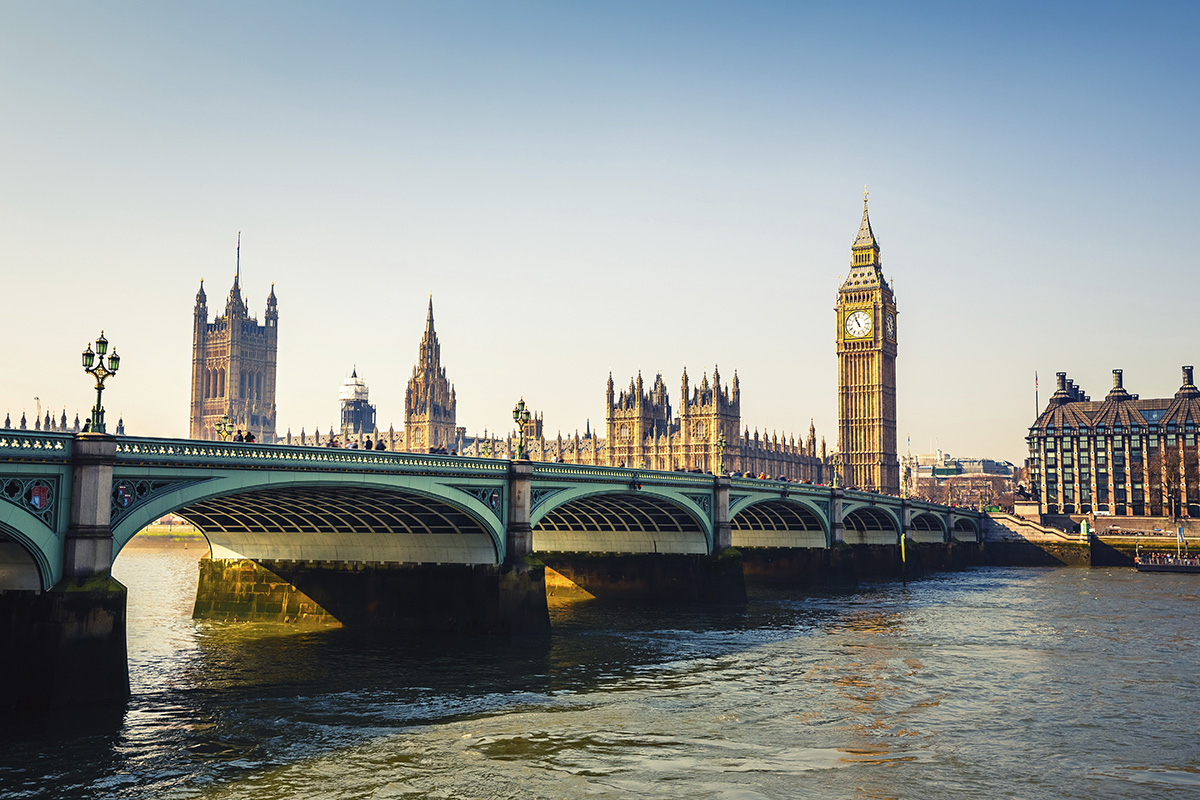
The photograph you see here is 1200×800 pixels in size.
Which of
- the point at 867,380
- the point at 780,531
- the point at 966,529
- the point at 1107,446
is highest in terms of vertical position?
the point at 867,380

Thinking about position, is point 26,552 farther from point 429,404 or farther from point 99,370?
point 429,404

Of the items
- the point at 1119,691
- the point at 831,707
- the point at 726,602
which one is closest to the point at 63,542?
the point at 831,707

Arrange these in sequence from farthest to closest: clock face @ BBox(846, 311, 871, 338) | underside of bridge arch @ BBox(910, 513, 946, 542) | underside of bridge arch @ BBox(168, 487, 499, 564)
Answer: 1. clock face @ BBox(846, 311, 871, 338)
2. underside of bridge arch @ BBox(910, 513, 946, 542)
3. underside of bridge arch @ BBox(168, 487, 499, 564)

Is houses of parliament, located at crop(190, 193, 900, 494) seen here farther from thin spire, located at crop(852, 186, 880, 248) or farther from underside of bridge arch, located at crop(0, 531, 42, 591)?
underside of bridge arch, located at crop(0, 531, 42, 591)

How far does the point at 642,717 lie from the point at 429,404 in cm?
16629

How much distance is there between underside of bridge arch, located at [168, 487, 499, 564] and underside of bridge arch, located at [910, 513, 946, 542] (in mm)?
62048

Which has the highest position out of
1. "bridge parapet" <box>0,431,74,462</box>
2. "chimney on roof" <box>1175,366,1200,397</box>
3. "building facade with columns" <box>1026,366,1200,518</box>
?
"chimney on roof" <box>1175,366,1200,397</box>

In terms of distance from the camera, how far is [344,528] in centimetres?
4438

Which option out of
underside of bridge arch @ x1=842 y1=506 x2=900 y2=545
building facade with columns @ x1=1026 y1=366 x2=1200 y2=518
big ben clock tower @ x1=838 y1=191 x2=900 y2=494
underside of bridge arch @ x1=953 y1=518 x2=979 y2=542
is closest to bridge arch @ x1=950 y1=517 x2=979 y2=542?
underside of bridge arch @ x1=953 y1=518 x2=979 y2=542

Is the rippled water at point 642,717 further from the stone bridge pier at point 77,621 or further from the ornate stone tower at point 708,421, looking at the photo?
the ornate stone tower at point 708,421

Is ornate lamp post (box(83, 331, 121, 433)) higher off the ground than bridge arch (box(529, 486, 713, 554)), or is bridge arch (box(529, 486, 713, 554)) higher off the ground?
ornate lamp post (box(83, 331, 121, 433))

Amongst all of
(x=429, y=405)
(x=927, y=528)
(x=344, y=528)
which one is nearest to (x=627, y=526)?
(x=344, y=528)

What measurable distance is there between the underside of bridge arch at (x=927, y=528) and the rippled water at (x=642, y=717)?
50.7 meters

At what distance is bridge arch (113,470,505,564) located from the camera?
36.3 metres
